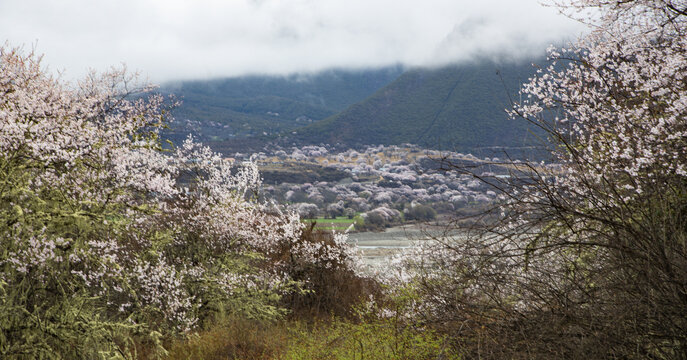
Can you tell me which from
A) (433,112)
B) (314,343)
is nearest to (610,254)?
(314,343)

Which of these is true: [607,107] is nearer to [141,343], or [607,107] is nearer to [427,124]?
[141,343]

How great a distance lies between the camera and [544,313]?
16.1 ft

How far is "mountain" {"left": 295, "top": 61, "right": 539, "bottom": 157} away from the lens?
341 ft

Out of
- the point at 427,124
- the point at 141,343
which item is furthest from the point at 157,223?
the point at 427,124

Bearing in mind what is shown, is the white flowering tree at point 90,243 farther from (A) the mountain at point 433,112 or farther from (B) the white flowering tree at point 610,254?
(A) the mountain at point 433,112

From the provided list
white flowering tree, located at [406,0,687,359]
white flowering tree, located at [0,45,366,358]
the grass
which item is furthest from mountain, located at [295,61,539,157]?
white flowering tree, located at [406,0,687,359]

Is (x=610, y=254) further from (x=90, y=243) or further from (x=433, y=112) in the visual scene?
(x=433, y=112)

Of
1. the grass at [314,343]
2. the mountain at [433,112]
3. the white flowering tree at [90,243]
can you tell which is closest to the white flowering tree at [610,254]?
the grass at [314,343]

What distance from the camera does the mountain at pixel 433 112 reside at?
341ft

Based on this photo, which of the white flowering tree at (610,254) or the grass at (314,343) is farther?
the grass at (314,343)

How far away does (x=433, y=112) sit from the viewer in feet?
390

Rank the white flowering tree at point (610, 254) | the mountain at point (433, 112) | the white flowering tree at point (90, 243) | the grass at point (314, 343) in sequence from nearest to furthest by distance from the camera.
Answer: the white flowering tree at point (610, 254)
the grass at point (314, 343)
the white flowering tree at point (90, 243)
the mountain at point (433, 112)

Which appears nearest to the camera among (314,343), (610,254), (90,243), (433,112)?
(610,254)

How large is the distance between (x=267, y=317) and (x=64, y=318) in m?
5.72
